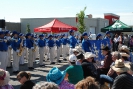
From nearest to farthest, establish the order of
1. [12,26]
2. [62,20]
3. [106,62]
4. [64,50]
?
1. [106,62]
2. [64,50]
3. [12,26]
4. [62,20]

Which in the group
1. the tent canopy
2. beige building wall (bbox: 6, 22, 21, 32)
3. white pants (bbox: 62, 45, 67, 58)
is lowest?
white pants (bbox: 62, 45, 67, 58)

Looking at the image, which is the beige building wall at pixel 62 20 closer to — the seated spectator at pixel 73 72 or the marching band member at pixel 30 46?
the marching band member at pixel 30 46

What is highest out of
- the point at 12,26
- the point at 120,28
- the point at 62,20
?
the point at 62,20

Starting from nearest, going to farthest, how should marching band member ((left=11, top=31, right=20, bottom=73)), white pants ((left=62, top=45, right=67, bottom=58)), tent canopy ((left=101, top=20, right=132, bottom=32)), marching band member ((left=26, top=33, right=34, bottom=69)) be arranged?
1. marching band member ((left=11, top=31, right=20, bottom=73))
2. marching band member ((left=26, top=33, right=34, bottom=69))
3. tent canopy ((left=101, top=20, right=132, bottom=32))
4. white pants ((left=62, top=45, right=67, bottom=58))

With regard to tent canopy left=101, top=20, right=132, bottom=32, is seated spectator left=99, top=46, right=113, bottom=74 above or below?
below

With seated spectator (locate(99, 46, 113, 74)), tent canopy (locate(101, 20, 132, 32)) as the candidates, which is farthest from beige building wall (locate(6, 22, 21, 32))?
seated spectator (locate(99, 46, 113, 74))

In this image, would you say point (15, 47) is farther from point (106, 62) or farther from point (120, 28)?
point (120, 28)

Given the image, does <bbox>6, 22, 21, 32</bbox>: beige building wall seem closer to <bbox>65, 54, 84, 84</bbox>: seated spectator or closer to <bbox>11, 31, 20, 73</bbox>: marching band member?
<bbox>11, 31, 20, 73</bbox>: marching band member

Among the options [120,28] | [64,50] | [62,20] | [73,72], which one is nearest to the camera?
[73,72]

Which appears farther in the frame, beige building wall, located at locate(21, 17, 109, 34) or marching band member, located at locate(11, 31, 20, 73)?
beige building wall, located at locate(21, 17, 109, 34)

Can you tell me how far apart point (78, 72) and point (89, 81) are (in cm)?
237

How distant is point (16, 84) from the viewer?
29.9ft

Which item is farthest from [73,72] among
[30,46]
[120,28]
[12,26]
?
[12,26]

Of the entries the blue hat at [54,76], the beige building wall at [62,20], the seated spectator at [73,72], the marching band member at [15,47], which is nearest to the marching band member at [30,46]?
the marching band member at [15,47]
